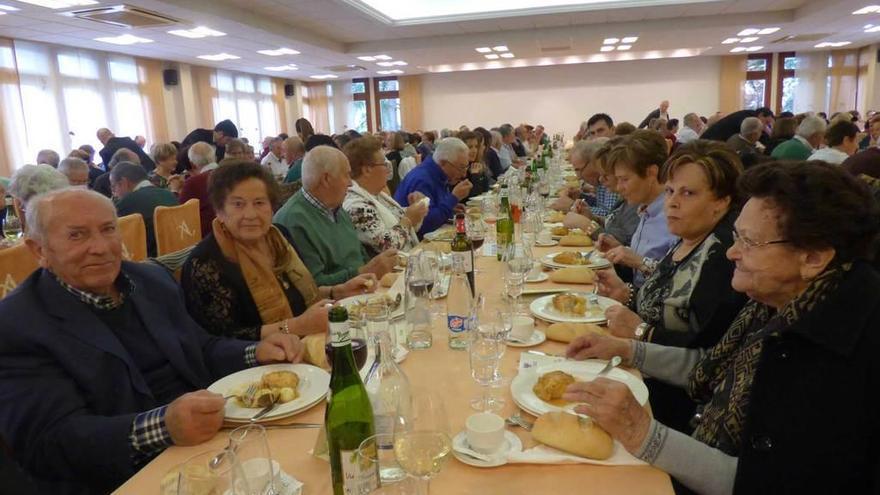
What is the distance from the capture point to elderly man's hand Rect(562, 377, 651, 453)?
1204 mm

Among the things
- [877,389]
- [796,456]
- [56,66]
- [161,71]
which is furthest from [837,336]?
[161,71]

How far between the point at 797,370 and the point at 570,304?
910 millimetres

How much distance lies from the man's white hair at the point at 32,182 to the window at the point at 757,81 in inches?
772

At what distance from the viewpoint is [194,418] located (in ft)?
4.37

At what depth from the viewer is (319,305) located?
2.07 meters

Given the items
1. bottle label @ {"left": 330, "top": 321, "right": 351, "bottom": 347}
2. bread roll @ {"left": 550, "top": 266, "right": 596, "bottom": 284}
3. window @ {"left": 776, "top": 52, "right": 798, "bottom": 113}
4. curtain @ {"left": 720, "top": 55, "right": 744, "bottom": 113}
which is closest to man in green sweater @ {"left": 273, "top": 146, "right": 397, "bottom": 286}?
bread roll @ {"left": 550, "top": 266, "right": 596, "bottom": 284}

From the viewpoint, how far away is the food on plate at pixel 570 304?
202cm

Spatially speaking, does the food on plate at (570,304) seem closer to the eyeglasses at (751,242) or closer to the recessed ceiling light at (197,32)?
the eyeglasses at (751,242)

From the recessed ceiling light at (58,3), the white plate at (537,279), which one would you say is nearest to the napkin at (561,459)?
the white plate at (537,279)

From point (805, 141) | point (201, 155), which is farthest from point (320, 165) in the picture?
point (805, 141)

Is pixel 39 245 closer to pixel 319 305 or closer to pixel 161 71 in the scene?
pixel 319 305

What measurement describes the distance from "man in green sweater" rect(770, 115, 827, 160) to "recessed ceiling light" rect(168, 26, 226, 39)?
8382 millimetres

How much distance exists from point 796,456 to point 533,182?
4689 mm

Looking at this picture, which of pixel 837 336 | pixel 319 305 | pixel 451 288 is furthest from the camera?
Result: pixel 319 305
